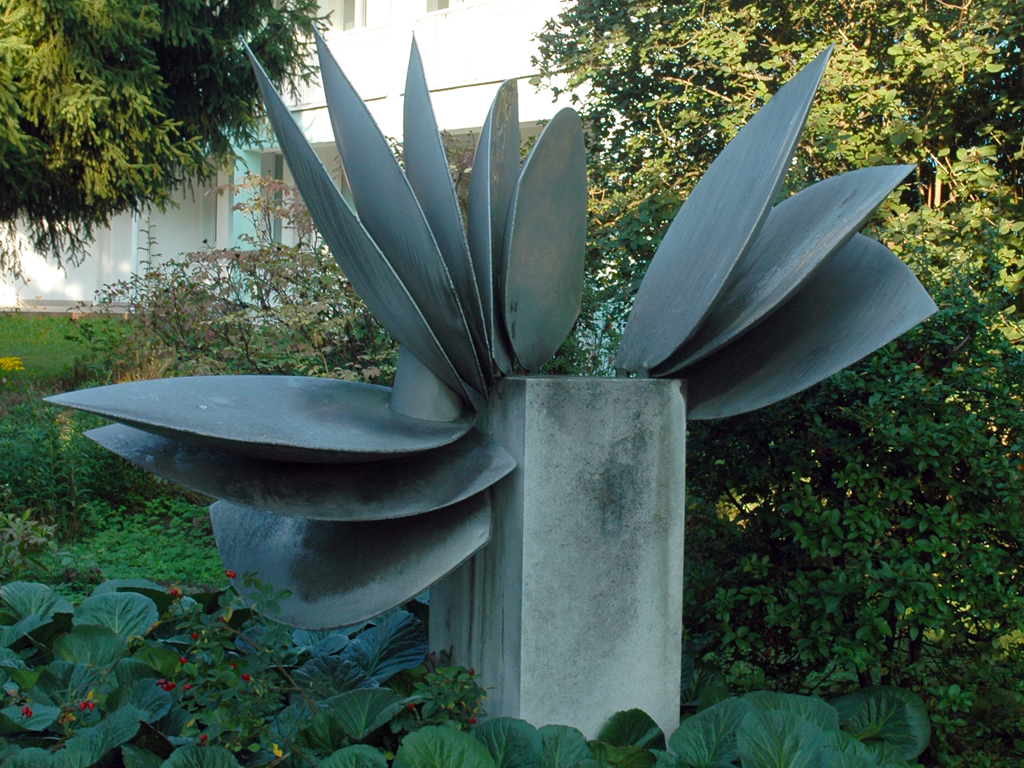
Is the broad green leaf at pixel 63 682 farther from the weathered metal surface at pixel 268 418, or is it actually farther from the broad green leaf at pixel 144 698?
the weathered metal surface at pixel 268 418

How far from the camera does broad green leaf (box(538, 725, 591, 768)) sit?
225 centimetres

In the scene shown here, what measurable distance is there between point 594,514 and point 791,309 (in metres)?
0.78

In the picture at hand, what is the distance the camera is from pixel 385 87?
15391mm

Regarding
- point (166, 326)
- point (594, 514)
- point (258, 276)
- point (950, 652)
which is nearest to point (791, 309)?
point (594, 514)

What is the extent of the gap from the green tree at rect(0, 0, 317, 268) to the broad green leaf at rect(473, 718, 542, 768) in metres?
8.21

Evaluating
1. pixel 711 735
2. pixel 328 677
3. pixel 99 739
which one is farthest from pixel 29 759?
pixel 711 735

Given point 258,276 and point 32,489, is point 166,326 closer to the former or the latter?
point 258,276

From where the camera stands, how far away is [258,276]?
771cm

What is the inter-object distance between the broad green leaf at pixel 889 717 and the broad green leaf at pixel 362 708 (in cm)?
132

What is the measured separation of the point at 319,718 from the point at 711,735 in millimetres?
1003

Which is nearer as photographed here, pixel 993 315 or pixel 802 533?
pixel 802 533

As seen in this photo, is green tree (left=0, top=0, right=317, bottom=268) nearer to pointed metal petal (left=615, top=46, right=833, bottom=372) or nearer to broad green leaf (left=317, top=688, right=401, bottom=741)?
pointed metal petal (left=615, top=46, right=833, bottom=372)

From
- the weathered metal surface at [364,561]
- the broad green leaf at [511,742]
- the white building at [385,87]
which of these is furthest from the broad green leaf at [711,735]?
the white building at [385,87]

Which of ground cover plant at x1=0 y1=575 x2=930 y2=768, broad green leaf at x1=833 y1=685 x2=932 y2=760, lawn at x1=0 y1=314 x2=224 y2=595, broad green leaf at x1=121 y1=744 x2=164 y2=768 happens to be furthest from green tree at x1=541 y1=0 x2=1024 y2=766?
lawn at x1=0 y1=314 x2=224 y2=595
